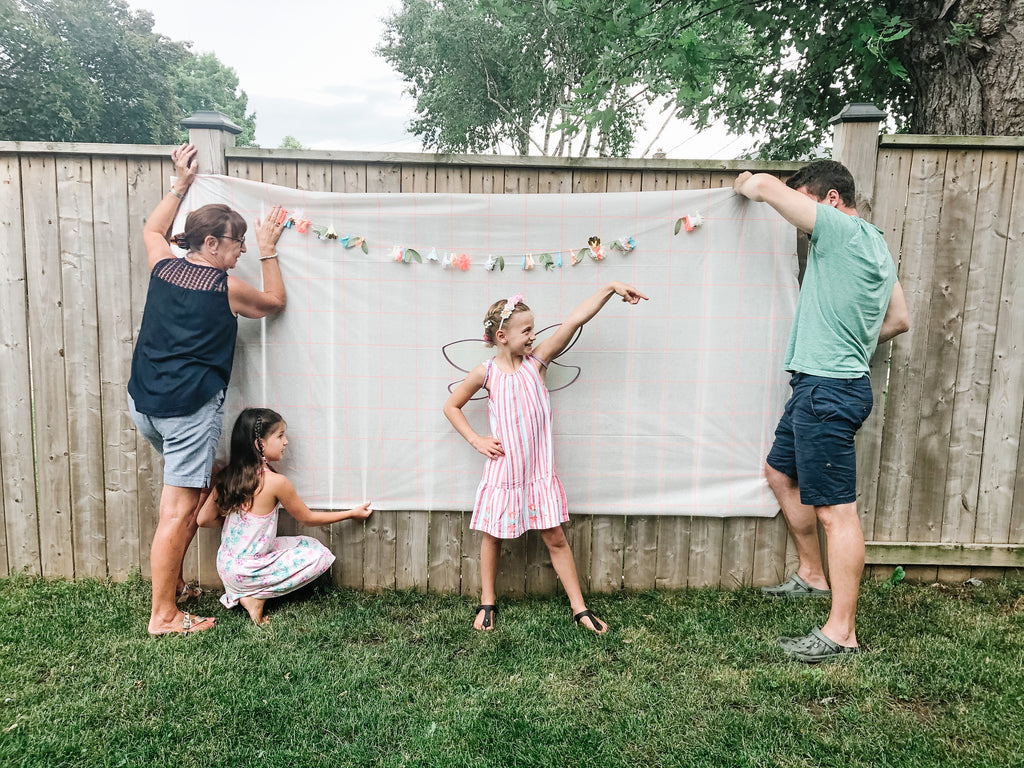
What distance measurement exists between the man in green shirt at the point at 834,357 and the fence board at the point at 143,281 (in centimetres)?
253

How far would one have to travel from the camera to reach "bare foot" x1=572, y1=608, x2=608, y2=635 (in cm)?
264

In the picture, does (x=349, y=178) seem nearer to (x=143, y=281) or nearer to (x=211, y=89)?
(x=143, y=281)

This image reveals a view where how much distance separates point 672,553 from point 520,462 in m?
0.92

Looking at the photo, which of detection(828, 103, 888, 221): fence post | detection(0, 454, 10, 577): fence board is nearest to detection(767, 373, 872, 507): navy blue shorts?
detection(828, 103, 888, 221): fence post

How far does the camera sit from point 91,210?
283 centimetres

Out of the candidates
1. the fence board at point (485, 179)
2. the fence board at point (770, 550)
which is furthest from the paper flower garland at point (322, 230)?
the fence board at point (770, 550)

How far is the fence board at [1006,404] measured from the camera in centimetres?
293

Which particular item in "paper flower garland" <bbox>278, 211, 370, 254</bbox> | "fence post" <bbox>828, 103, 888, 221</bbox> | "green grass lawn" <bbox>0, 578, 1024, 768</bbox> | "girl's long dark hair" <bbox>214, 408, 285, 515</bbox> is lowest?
"green grass lawn" <bbox>0, 578, 1024, 768</bbox>

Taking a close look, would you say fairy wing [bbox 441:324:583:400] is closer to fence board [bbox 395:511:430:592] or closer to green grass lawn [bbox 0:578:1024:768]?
fence board [bbox 395:511:430:592]

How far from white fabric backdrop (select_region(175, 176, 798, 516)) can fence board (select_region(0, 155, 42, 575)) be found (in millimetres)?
820

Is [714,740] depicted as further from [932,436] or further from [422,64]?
[422,64]

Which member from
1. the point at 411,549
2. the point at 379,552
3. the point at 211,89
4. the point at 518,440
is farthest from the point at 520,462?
the point at 211,89

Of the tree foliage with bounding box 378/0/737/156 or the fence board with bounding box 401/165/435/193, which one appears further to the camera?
the tree foliage with bounding box 378/0/737/156

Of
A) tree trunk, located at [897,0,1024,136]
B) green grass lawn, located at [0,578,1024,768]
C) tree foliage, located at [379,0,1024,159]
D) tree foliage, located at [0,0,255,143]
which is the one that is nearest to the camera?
green grass lawn, located at [0,578,1024,768]
